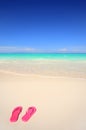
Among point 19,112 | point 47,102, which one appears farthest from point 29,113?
point 47,102

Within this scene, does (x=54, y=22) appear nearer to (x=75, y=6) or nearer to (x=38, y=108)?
(x=75, y=6)

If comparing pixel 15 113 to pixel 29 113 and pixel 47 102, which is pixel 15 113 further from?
pixel 47 102

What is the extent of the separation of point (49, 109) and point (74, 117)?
222 mm

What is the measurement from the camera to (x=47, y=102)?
2051 millimetres

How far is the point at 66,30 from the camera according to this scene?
9.75 feet

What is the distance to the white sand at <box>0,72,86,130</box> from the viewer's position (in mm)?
1674

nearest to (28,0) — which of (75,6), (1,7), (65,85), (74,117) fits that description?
(1,7)

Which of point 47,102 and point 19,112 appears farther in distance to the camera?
point 47,102

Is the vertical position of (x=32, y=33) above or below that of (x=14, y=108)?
above

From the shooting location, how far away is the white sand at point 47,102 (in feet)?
5.49

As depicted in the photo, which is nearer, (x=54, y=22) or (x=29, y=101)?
(x=29, y=101)

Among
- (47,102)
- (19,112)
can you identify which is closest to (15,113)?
(19,112)

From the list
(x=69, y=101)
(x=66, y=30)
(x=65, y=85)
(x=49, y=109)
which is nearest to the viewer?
(x=49, y=109)

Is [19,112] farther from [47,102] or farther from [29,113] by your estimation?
[47,102]
